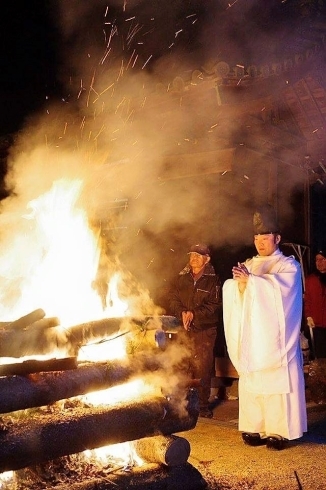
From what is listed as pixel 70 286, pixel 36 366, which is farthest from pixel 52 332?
pixel 70 286

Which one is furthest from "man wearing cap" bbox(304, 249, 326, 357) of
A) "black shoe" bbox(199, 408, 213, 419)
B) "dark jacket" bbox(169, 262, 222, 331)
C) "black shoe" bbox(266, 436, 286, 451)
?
"black shoe" bbox(266, 436, 286, 451)

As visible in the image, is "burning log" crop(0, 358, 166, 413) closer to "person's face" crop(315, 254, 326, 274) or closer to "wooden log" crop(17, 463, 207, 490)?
"wooden log" crop(17, 463, 207, 490)

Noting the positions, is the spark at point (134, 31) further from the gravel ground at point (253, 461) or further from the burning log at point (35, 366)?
the burning log at point (35, 366)

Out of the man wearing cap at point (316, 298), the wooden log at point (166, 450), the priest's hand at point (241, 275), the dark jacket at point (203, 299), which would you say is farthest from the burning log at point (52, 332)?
the man wearing cap at point (316, 298)

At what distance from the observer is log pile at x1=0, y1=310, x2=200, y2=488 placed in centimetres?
395

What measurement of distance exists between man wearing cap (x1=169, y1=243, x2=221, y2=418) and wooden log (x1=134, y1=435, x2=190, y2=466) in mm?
2860

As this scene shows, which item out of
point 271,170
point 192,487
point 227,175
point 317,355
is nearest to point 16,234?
point 227,175

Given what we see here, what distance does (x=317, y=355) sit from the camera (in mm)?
8500

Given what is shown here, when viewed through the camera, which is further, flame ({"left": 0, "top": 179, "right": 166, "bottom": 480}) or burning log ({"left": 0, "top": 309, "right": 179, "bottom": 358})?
flame ({"left": 0, "top": 179, "right": 166, "bottom": 480})

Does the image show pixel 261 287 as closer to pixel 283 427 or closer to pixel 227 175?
Answer: pixel 283 427

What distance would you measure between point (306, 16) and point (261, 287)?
3846 millimetres

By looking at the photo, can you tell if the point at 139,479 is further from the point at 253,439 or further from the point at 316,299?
the point at 316,299

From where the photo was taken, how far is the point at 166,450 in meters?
4.49

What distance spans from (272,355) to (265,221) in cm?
137
